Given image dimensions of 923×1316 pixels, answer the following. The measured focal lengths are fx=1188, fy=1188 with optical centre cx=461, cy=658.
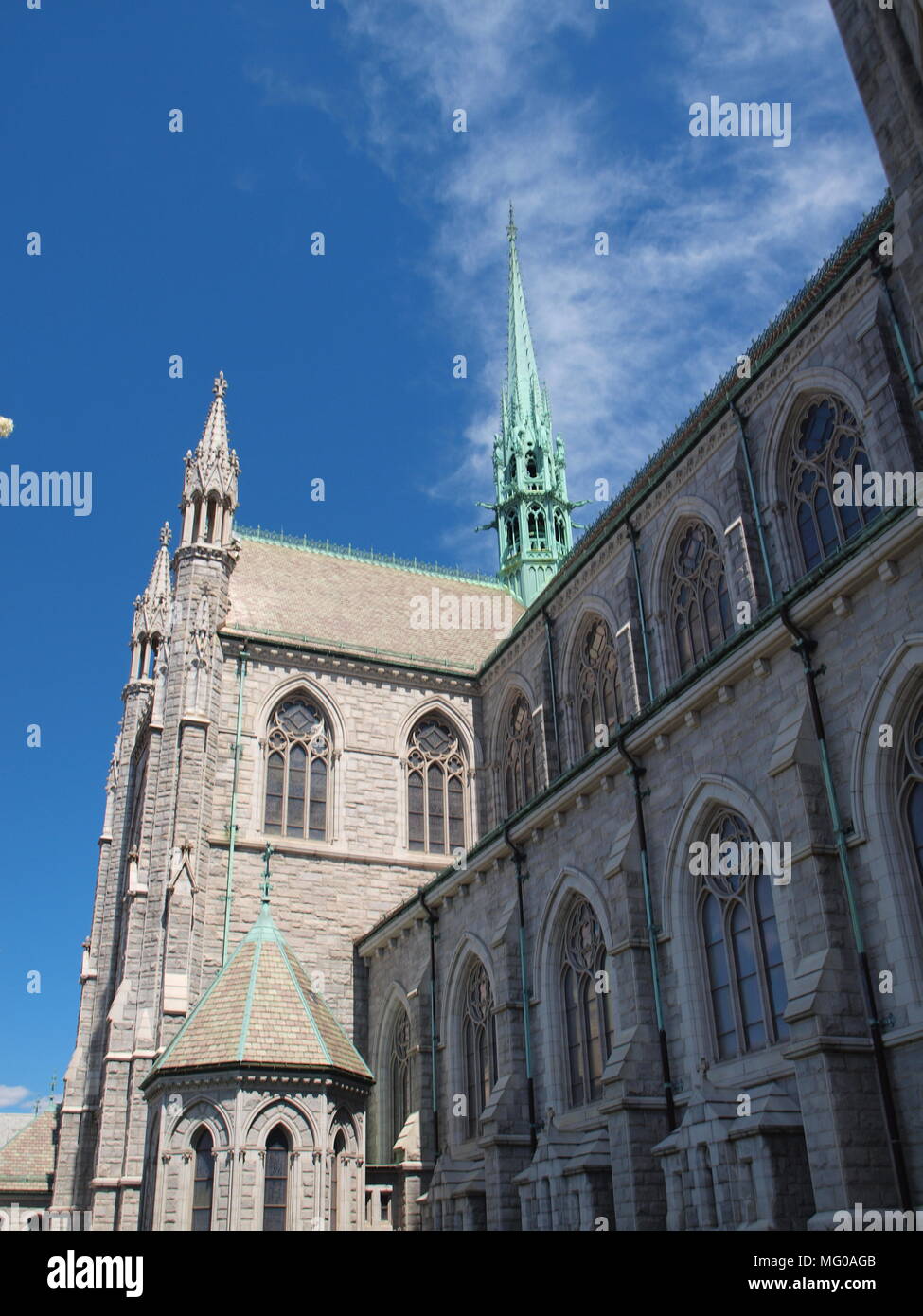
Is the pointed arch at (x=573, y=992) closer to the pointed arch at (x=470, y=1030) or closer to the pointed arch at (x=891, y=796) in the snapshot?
the pointed arch at (x=470, y=1030)

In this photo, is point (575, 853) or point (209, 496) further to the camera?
point (209, 496)

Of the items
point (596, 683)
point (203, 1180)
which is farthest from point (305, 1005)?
point (596, 683)

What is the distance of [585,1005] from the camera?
1942 cm

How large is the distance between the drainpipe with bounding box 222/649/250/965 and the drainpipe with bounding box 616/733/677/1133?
13.0 m

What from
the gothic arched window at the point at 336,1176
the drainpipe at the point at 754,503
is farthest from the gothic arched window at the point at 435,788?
the drainpipe at the point at 754,503

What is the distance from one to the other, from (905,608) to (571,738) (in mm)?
15867

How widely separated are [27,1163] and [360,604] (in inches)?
835

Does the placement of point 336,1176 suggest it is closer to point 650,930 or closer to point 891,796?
point 650,930

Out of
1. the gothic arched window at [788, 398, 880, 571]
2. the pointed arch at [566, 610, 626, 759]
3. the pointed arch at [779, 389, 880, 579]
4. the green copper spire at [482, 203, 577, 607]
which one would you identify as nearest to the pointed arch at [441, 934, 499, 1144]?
the pointed arch at [566, 610, 626, 759]

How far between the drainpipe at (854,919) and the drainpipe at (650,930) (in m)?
3.89

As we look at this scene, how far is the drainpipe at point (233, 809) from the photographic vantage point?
28669 mm
